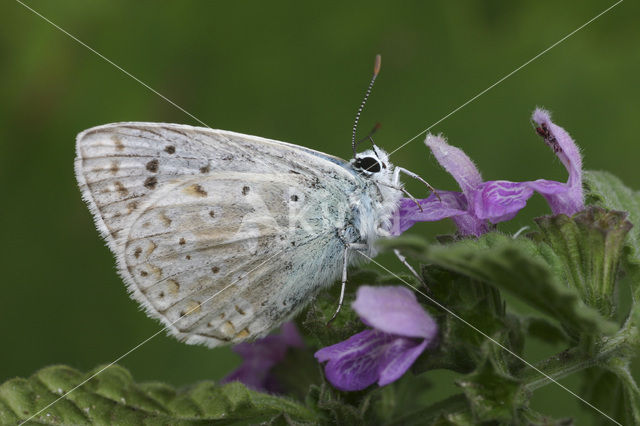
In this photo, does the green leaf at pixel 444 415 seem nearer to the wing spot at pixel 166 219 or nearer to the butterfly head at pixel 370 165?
the butterfly head at pixel 370 165

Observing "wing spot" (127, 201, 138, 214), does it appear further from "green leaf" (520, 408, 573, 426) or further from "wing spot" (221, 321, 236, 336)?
"green leaf" (520, 408, 573, 426)

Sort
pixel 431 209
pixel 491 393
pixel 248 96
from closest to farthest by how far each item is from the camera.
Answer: pixel 491 393, pixel 431 209, pixel 248 96

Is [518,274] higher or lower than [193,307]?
lower

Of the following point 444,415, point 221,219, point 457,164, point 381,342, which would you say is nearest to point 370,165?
point 457,164

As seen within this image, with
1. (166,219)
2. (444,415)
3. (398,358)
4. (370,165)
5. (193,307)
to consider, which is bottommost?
(444,415)

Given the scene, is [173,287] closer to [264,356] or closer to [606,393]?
[264,356]

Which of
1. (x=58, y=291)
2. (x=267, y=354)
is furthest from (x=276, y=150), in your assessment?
(x=58, y=291)

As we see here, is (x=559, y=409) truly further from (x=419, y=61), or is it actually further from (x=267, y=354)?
(x=419, y=61)
